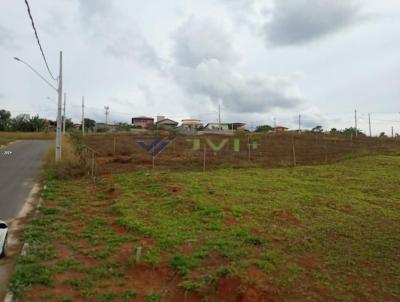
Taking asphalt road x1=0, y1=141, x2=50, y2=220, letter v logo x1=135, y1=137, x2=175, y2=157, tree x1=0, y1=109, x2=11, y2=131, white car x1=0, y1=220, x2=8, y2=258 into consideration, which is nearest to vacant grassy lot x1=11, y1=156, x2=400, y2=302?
white car x1=0, y1=220, x2=8, y2=258

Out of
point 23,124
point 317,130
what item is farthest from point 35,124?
point 317,130

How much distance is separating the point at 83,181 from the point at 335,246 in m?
11.3

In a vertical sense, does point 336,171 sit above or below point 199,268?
above

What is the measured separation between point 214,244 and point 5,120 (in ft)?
265

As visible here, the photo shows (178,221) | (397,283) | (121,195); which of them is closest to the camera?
(397,283)

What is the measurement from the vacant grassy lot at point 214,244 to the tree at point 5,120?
70.3 metres

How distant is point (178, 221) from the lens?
8.38m

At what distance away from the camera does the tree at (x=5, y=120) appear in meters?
74.3

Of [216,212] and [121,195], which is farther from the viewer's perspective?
[121,195]

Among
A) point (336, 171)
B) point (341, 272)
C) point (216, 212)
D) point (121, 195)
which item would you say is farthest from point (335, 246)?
point (336, 171)

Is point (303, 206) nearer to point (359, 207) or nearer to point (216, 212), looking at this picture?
point (359, 207)

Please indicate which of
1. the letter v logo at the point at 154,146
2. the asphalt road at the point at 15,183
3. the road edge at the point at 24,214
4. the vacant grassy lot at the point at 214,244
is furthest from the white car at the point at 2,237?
the letter v logo at the point at 154,146

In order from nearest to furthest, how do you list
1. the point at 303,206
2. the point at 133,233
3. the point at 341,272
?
the point at 341,272
the point at 133,233
the point at 303,206

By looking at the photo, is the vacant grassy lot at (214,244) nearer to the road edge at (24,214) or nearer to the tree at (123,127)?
the road edge at (24,214)
